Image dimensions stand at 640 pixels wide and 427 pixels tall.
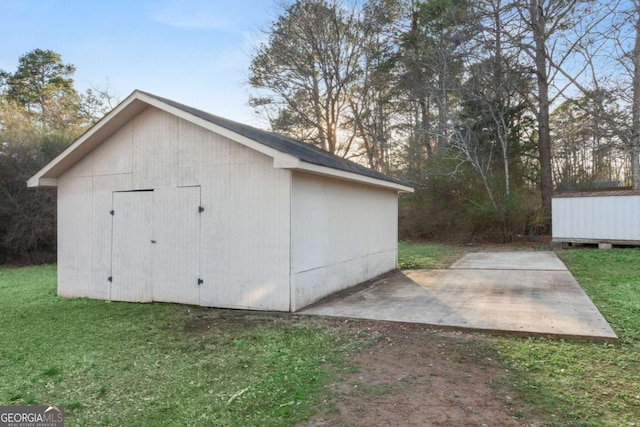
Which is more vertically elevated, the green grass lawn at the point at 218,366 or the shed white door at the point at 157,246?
the shed white door at the point at 157,246

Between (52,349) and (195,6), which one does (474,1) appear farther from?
(52,349)

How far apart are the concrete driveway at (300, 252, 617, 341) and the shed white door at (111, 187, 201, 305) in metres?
2.03

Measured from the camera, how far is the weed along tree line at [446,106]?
13.7 meters

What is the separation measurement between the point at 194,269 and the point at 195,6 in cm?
675

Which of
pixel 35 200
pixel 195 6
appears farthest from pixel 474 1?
pixel 35 200

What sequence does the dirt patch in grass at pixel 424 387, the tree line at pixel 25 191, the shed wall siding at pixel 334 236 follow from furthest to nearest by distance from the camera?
the tree line at pixel 25 191 < the shed wall siding at pixel 334 236 < the dirt patch in grass at pixel 424 387

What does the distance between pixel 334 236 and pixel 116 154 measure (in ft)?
12.9

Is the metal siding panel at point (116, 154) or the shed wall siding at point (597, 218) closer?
the metal siding panel at point (116, 154)

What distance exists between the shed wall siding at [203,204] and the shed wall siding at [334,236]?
28cm

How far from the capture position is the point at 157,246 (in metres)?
6.19

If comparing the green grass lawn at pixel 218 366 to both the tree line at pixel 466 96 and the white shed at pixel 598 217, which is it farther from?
the tree line at pixel 466 96

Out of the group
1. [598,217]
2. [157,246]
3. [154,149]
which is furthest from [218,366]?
[598,217]

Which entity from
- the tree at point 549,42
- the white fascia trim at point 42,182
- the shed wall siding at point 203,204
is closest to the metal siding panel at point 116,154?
the shed wall siding at point 203,204

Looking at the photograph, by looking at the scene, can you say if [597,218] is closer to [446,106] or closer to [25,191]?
[446,106]
